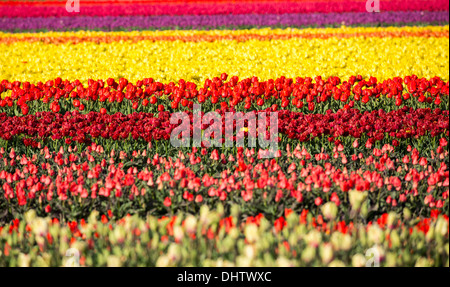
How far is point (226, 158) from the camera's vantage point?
479cm

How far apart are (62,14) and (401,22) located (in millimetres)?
10136

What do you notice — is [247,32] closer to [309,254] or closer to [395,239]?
[395,239]

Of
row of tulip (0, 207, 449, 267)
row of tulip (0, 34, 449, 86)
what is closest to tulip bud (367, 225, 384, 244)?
row of tulip (0, 207, 449, 267)

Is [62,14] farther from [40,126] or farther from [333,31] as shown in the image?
[40,126]

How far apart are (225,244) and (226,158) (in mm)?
2036

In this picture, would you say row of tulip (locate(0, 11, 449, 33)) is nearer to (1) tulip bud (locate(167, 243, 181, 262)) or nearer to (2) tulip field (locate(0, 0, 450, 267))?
(2) tulip field (locate(0, 0, 450, 267))

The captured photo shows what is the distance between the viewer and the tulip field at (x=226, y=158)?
2.89 meters

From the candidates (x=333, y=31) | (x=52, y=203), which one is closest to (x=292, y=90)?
(x=52, y=203)

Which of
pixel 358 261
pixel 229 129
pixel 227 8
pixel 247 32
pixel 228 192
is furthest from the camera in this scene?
pixel 227 8

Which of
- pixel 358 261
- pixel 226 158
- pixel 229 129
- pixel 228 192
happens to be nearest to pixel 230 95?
pixel 229 129

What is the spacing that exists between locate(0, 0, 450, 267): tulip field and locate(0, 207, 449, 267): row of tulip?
0.03 feet

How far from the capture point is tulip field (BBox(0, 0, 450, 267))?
2889mm

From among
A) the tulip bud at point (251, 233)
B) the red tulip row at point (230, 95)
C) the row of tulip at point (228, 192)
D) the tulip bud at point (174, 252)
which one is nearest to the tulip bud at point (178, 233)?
the tulip bud at point (174, 252)

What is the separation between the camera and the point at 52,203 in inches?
151
